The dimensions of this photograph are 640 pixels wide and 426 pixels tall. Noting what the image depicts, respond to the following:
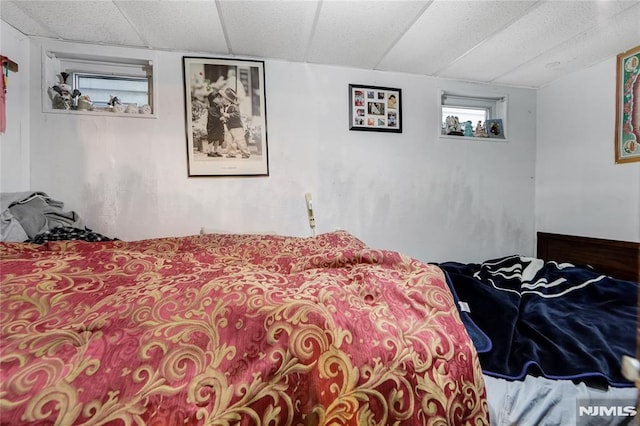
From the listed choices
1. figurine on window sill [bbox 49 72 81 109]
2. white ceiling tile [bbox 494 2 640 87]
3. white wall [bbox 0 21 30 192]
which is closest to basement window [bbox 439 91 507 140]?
white ceiling tile [bbox 494 2 640 87]

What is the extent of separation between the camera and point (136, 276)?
66 cm

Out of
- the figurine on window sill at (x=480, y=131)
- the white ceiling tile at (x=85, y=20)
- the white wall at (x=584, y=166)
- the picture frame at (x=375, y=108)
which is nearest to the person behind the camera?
the white ceiling tile at (x=85, y=20)

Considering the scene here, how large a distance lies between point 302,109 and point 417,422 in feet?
6.68

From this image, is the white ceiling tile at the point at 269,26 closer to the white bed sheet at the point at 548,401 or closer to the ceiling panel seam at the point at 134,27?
the ceiling panel seam at the point at 134,27

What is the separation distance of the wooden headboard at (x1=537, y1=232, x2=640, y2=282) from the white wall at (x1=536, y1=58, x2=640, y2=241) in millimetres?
68

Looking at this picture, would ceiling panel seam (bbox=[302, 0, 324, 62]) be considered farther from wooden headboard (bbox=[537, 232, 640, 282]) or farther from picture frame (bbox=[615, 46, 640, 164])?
wooden headboard (bbox=[537, 232, 640, 282])

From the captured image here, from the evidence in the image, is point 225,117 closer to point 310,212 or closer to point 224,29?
point 224,29

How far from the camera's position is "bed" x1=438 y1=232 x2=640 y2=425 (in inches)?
26.1

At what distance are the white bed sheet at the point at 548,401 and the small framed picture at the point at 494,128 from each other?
2280 mm

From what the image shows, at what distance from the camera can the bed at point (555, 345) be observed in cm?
66

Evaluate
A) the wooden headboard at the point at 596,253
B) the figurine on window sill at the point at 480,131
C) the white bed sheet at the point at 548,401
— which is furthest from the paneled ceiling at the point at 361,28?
the white bed sheet at the point at 548,401

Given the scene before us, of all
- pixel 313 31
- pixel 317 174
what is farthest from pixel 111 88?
pixel 317 174

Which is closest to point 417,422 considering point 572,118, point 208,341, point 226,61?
point 208,341

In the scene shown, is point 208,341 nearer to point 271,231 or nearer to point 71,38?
point 271,231
